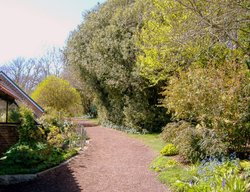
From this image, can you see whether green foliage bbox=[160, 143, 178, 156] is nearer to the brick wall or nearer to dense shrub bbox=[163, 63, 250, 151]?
dense shrub bbox=[163, 63, 250, 151]

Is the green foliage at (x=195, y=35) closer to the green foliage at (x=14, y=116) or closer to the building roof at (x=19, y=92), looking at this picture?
the green foliage at (x=14, y=116)

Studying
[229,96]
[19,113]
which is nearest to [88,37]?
[19,113]

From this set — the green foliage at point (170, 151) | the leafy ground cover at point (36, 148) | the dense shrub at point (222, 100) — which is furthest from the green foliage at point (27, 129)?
the dense shrub at point (222, 100)

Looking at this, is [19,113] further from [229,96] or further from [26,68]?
[26,68]

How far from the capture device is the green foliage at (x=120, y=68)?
19.5m

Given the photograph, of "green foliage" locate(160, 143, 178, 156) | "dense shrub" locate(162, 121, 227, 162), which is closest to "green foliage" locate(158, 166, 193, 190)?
"dense shrub" locate(162, 121, 227, 162)

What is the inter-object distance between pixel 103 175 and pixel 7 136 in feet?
15.7

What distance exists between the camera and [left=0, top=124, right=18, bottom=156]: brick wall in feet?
38.9

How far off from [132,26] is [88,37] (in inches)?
263

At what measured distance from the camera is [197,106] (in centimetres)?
1035

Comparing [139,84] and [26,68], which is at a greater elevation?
[26,68]

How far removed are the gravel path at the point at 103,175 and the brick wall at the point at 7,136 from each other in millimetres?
2721

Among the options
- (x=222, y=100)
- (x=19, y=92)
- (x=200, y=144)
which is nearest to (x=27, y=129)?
(x=19, y=92)

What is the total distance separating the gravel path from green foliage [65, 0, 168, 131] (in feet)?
20.0
